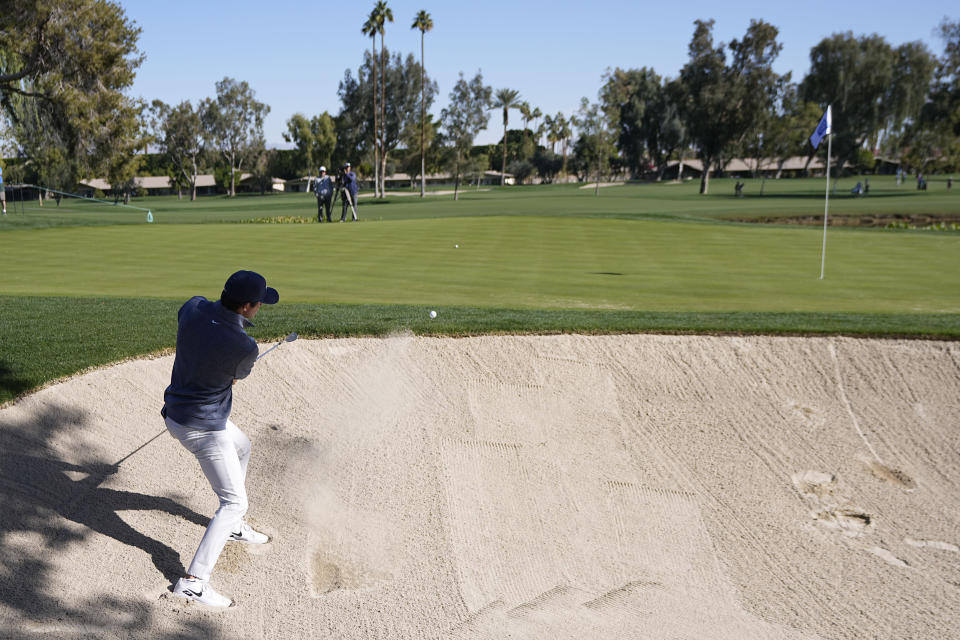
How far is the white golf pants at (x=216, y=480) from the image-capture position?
18.4 feet

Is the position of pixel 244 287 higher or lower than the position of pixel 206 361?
higher

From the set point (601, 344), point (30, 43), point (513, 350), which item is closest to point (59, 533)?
point (513, 350)

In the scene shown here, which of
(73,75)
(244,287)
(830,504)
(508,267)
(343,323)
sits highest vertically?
(73,75)

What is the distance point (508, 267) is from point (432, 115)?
97995mm

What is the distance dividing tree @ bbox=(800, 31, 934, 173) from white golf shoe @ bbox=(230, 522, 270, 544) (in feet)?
323

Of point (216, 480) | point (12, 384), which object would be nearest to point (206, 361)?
point (216, 480)

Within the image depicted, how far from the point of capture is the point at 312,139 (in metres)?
112

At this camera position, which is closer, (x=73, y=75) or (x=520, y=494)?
(x=520, y=494)

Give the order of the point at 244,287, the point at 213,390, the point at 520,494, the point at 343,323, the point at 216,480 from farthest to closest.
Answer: the point at 343,323
the point at 520,494
the point at 216,480
the point at 213,390
the point at 244,287

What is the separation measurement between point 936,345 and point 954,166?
82.3m

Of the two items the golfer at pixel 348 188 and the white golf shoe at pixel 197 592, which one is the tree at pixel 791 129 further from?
the white golf shoe at pixel 197 592

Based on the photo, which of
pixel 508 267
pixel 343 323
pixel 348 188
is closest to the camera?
pixel 343 323

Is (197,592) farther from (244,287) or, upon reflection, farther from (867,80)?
(867,80)

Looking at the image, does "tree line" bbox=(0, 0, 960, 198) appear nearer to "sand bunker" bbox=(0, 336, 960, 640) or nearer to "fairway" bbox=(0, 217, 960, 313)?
"fairway" bbox=(0, 217, 960, 313)
